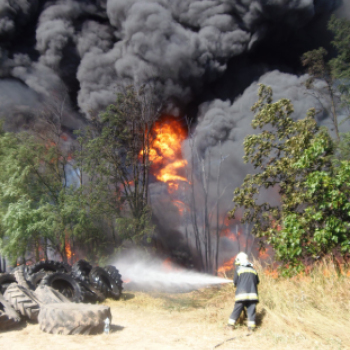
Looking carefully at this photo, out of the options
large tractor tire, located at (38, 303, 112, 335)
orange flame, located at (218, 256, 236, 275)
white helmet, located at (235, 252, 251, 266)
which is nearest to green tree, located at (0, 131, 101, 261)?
orange flame, located at (218, 256, 236, 275)

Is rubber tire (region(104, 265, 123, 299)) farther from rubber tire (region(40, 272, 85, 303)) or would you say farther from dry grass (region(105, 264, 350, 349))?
dry grass (region(105, 264, 350, 349))

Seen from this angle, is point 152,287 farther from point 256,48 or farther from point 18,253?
point 256,48

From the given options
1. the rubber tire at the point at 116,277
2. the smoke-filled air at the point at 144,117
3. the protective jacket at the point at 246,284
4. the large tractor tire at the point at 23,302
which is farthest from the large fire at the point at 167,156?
the protective jacket at the point at 246,284

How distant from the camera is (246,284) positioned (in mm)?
5672

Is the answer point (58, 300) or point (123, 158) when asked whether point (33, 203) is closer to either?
point (123, 158)

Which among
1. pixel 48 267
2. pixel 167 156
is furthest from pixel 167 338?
pixel 167 156

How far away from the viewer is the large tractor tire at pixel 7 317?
207 inches

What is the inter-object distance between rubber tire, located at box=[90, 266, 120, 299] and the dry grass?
3.21 m

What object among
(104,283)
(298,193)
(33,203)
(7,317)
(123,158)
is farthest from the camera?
(123,158)

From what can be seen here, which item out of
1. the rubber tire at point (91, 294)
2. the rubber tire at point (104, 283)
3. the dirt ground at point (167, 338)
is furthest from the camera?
the rubber tire at point (104, 283)

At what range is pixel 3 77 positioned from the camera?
82.7 ft

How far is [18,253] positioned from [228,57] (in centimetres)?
2077

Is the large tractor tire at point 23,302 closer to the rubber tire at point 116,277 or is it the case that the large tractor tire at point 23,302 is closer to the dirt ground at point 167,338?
the dirt ground at point 167,338

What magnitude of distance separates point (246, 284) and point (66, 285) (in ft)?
20.5
